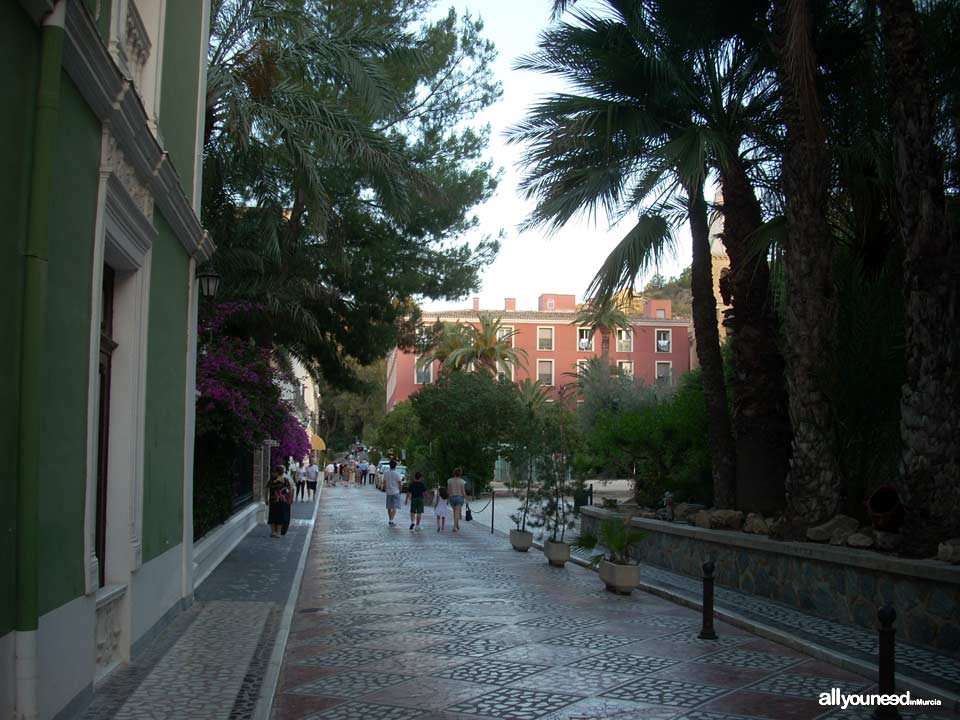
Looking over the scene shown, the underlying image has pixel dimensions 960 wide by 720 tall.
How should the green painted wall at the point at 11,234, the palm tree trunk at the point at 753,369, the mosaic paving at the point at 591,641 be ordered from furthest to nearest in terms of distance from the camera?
the palm tree trunk at the point at 753,369
the mosaic paving at the point at 591,641
the green painted wall at the point at 11,234

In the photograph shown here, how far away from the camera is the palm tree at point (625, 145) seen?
14562 millimetres

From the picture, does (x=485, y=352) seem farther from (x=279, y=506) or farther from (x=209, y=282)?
(x=209, y=282)

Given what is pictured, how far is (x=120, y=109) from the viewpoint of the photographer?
7.04 meters

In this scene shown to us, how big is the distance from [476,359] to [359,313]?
35.5 m

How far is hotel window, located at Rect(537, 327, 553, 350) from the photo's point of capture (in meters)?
73.7

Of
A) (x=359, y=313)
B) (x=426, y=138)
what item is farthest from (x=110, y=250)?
(x=359, y=313)

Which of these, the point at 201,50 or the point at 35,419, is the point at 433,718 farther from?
the point at 201,50

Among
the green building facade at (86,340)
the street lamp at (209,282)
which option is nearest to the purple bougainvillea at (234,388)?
the street lamp at (209,282)

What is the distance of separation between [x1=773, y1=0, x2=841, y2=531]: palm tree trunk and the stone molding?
543 mm

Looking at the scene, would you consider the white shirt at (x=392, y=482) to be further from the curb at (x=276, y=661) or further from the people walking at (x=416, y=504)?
the curb at (x=276, y=661)

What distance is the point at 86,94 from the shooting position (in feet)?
21.1

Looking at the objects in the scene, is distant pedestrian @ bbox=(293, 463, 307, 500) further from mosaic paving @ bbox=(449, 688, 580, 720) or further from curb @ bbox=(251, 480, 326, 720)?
mosaic paving @ bbox=(449, 688, 580, 720)

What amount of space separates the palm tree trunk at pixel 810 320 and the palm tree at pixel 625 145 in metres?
2.17

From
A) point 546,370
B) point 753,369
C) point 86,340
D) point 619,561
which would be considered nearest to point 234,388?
point 619,561
